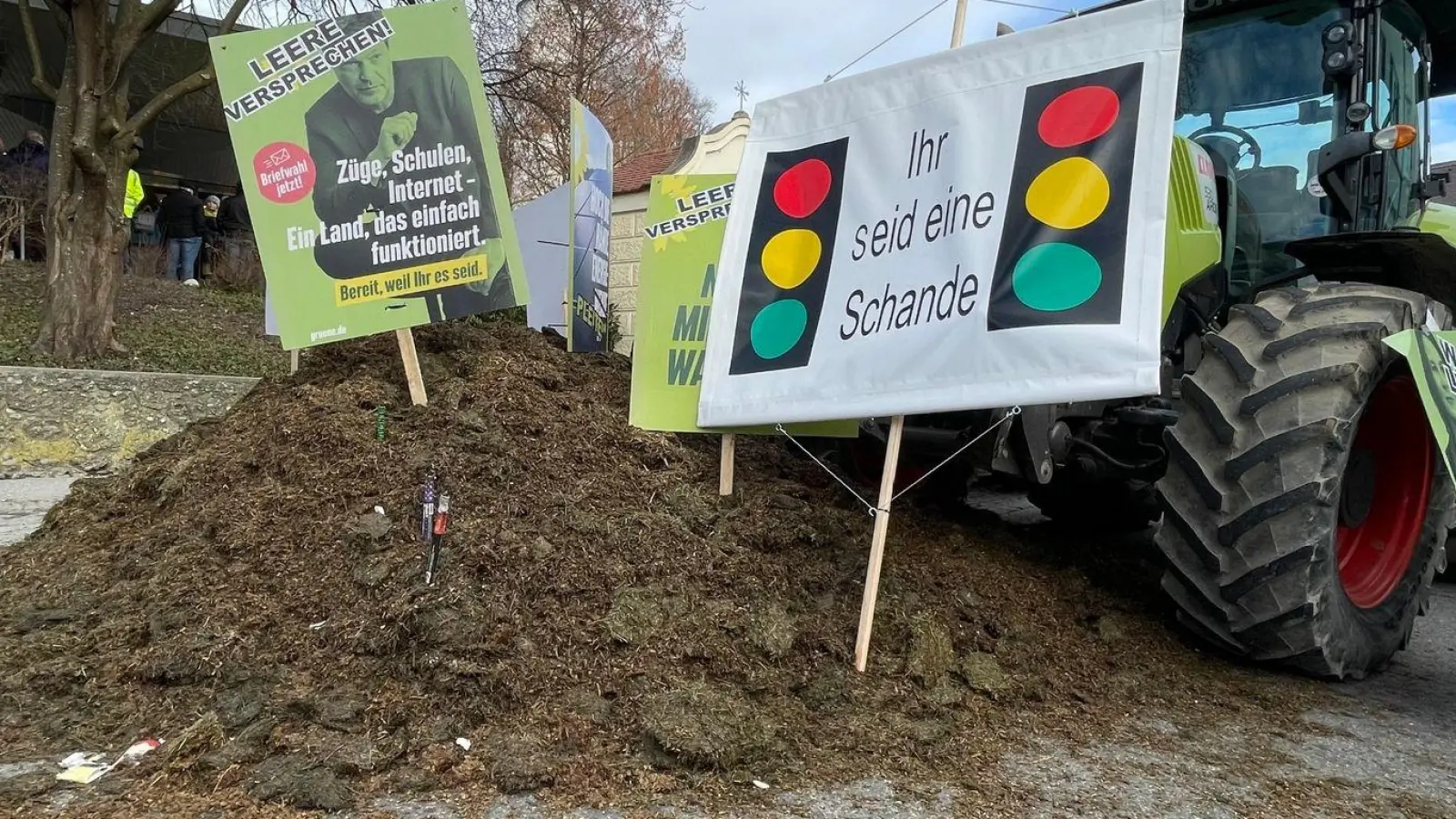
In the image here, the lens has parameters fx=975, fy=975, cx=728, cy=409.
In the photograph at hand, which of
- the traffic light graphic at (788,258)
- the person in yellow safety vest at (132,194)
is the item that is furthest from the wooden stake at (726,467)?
the person in yellow safety vest at (132,194)

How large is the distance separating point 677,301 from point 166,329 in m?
8.28

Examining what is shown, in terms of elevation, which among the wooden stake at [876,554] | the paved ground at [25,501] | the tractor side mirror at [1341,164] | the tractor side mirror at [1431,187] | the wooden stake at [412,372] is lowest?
the paved ground at [25,501]

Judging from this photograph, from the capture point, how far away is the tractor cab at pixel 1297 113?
12.9 ft

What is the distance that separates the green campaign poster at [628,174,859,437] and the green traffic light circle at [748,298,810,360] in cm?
41

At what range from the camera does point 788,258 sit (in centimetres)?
343

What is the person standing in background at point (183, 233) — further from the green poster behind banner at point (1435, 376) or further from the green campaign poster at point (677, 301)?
the green poster behind banner at point (1435, 376)

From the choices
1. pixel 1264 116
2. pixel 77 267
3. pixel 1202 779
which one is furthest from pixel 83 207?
pixel 1202 779

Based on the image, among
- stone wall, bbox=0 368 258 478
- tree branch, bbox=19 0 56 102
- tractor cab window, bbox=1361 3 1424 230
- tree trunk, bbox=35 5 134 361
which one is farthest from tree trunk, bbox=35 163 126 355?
tractor cab window, bbox=1361 3 1424 230

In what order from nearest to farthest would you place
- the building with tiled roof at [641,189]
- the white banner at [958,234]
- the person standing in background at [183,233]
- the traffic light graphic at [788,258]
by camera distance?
the white banner at [958,234]
the traffic light graphic at [788,258]
the building with tiled roof at [641,189]
the person standing in background at [183,233]

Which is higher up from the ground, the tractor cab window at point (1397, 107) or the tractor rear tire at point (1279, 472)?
the tractor cab window at point (1397, 107)

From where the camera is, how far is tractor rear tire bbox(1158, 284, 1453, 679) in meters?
3.18

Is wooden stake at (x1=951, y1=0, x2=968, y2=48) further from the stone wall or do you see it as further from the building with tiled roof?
the building with tiled roof

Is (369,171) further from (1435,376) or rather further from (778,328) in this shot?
(1435,376)

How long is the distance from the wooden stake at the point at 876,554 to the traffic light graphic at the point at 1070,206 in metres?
0.49
